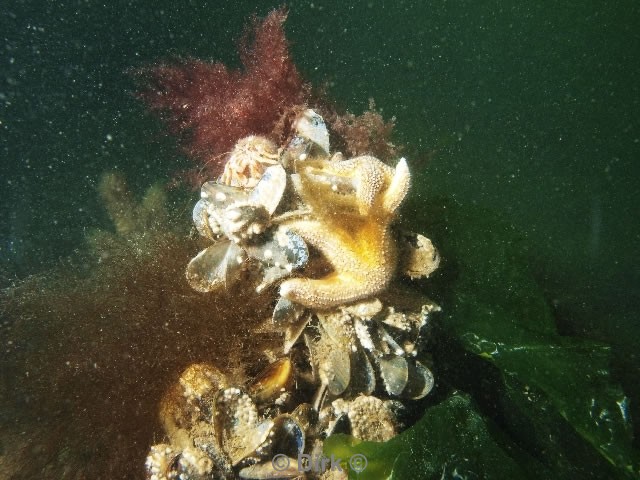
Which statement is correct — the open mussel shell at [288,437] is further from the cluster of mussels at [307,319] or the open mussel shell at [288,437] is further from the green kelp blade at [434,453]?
the green kelp blade at [434,453]

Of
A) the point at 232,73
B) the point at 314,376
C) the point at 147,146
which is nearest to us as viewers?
the point at 314,376

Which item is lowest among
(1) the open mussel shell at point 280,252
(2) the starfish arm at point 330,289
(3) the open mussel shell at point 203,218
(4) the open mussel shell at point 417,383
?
(4) the open mussel shell at point 417,383

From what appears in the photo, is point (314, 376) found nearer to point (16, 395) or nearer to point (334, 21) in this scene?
point (16, 395)

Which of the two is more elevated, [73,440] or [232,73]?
[232,73]

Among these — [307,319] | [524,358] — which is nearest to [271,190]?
[307,319]

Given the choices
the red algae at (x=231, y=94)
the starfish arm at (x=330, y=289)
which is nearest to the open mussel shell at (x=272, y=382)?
the starfish arm at (x=330, y=289)

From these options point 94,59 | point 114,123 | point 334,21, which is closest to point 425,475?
point 114,123

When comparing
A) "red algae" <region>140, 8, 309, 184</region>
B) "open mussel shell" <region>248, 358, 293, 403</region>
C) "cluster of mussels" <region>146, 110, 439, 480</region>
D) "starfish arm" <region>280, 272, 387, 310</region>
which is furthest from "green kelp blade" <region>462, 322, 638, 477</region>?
"red algae" <region>140, 8, 309, 184</region>
